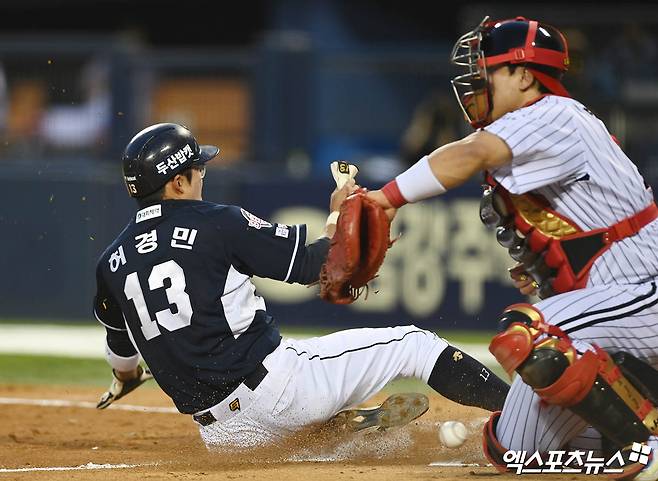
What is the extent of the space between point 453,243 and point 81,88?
4.43 m

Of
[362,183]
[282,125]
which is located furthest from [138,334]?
[282,125]

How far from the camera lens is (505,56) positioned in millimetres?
4797

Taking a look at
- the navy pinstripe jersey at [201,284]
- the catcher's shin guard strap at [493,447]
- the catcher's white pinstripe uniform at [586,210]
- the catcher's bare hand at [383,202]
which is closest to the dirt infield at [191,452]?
the catcher's shin guard strap at [493,447]

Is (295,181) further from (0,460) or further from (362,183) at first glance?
(0,460)

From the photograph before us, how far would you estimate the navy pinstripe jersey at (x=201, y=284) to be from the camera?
197 inches

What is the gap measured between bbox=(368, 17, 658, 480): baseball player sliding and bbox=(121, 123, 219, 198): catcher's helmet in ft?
3.32

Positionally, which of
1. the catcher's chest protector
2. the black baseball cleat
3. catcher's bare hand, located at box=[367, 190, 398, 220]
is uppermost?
catcher's bare hand, located at box=[367, 190, 398, 220]

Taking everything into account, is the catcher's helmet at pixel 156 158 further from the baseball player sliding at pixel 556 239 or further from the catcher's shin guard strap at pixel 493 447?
the catcher's shin guard strap at pixel 493 447

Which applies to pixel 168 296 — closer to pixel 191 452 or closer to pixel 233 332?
pixel 233 332

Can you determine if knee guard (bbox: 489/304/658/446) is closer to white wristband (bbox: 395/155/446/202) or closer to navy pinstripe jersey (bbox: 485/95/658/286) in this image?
navy pinstripe jersey (bbox: 485/95/658/286)

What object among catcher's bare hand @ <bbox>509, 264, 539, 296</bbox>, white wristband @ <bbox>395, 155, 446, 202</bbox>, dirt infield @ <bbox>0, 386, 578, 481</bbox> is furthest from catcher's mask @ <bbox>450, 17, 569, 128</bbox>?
dirt infield @ <bbox>0, 386, 578, 481</bbox>

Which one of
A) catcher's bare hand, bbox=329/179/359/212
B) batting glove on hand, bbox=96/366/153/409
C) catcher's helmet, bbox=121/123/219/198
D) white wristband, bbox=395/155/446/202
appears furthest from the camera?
batting glove on hand, bbox=96/366/153/409

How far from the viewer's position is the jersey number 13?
5008mm

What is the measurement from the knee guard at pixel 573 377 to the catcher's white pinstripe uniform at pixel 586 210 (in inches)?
4.0
